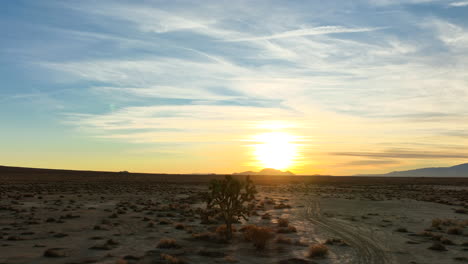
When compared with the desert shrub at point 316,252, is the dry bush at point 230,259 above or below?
below

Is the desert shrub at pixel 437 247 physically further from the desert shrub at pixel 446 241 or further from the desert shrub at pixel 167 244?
the desert shrub at pixel 167 244

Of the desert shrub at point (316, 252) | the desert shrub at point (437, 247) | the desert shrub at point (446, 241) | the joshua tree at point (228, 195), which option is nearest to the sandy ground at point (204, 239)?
the desert shrub at point (437, 247)

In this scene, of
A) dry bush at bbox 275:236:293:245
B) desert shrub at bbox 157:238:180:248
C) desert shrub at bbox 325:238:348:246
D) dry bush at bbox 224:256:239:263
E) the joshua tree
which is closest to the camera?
dry bush at bbox 224:256:239:263

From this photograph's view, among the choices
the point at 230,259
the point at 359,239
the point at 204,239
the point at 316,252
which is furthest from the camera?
the point at 359,239

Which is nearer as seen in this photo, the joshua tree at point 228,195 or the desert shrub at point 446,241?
the desert shrub at point 446,241

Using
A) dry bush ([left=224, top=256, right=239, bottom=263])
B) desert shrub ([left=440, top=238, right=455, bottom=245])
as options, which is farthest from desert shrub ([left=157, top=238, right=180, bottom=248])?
desert shrub ([left=440, top=238, right=455, bottom=245])

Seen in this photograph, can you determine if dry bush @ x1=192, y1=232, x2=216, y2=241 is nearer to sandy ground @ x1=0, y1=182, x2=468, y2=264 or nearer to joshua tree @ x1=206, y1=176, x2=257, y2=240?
sandy ground @ x1=0, y1=182, x2=468, y2=264

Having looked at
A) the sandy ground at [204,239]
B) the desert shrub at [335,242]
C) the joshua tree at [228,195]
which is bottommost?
the sandy ground at [204,239]

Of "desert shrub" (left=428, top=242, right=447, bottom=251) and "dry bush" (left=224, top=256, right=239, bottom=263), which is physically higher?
"desert shrub" (left=428, top=242, right=447, bottom=251)

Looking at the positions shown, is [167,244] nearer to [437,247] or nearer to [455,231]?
[437,247]

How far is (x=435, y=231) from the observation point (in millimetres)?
26453

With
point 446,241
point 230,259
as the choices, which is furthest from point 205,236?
point 446,241

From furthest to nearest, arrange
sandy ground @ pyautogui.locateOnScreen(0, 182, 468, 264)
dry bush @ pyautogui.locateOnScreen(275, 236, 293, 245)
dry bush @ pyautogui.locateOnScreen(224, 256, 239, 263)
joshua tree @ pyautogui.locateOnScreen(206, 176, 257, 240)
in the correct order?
joshua tree @ pyautogui.locateOnScreen(206, 176, 257, 240) < dry bush @ pyautogui.locateOnScreen(275, 236, 293, 245) < sandy ground @ pyautogui.locateOnScreen(0, 182, 468, 264) < dry bush @ pyautogui.locateOnScreen(224, 256, 239, 263)

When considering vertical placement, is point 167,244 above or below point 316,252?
below
